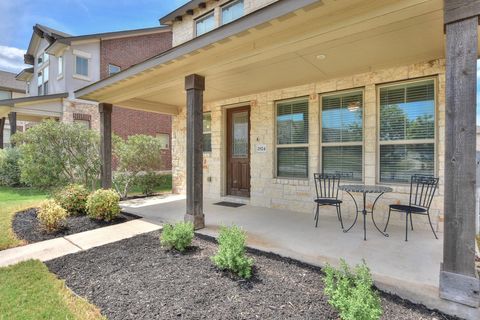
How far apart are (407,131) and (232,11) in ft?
16.1

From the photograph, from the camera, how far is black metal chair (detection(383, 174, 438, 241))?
142 inches

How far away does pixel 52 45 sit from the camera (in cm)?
1102

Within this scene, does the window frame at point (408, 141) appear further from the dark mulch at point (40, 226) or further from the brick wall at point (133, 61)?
the brick wall at point (133, 61)

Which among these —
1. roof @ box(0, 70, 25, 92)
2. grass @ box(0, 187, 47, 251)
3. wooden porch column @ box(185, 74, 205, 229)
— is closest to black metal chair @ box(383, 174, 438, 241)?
wooden porch column @ box(185, 74, 205, 229)

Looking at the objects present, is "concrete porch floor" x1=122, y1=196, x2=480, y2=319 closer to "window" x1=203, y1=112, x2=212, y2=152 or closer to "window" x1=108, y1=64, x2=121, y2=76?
"window" x1=203, y1=112, x2=212, y2=152

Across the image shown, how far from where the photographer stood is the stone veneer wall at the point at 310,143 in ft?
12.9

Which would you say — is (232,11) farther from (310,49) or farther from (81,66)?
(81,66)

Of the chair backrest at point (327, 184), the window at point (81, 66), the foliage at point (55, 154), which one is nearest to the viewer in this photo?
the chair backrest at point (327, 184)

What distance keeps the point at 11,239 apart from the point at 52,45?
10439 millimetres

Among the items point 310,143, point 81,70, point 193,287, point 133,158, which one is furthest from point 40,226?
point 81,70

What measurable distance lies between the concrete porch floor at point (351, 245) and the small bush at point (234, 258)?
0.66 meters

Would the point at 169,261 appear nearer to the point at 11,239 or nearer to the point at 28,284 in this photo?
the point at 28,284

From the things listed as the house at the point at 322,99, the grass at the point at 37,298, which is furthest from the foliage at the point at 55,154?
the grass at the point at 37,298

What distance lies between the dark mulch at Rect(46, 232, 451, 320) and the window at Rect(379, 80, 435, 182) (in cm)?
264
